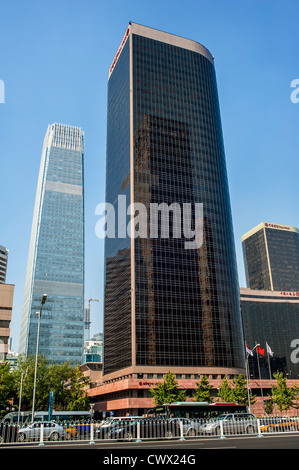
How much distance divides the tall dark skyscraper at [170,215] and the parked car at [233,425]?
217 feet

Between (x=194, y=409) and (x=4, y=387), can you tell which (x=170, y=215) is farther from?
(x=194, y=409)

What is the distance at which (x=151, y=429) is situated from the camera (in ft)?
96.1

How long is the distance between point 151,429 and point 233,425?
7753 mm

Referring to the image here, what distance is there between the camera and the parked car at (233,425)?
32469 millimetres

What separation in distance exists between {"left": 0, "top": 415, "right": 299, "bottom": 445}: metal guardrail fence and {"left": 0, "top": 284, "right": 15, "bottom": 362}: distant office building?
46.2 m

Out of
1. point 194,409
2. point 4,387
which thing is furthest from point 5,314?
point 194,409

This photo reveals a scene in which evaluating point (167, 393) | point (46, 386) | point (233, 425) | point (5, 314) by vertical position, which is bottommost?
point (233, 425)

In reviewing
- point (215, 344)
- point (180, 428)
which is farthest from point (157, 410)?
point (215, 344)

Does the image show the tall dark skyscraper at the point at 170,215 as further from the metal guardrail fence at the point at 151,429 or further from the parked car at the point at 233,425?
the parked car at the point at 233,425

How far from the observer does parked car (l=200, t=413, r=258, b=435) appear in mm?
32469

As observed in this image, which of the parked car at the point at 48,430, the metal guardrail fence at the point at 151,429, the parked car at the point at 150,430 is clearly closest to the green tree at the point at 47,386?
the metal guardrail fence at the point at 151,429

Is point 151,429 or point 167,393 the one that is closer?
point 151,429

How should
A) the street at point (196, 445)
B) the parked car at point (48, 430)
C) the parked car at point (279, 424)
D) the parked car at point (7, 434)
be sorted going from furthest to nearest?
the parked car at point (279, 424), the parked car at point (48, 430), the parked car at point (7, 434), the street at point (196, 445)
